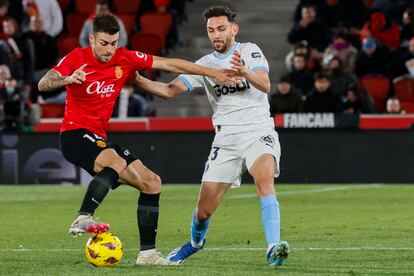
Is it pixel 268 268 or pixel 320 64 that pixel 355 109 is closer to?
pixel 320 64

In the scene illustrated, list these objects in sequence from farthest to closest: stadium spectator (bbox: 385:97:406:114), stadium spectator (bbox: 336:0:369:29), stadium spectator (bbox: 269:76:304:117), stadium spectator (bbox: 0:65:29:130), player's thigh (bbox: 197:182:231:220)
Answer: stadium spectator (bbox: 336:0:369:29)
stadium spectator (bbox: 269:76:304:117)
stadium spectator (bbox: 385:97:406:114)
stadium spectator (bbox: 0:65:29:130)
player's thigh (bbox: 197:182:231:220)

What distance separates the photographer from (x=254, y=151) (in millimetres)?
9867

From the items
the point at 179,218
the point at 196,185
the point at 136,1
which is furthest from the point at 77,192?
the point at 136,1

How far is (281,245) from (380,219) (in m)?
4.99

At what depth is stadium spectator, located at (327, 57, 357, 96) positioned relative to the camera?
22156 mm

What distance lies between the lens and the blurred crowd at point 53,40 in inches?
839

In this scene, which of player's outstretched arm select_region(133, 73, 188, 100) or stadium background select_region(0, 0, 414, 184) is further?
stadium background select_region(0, 0, 414, 184)

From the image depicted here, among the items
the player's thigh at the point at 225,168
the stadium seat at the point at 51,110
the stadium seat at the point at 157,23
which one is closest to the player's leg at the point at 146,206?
the player's thigh at the point at 225,168

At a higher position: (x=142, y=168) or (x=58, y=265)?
(x=142, y=168)

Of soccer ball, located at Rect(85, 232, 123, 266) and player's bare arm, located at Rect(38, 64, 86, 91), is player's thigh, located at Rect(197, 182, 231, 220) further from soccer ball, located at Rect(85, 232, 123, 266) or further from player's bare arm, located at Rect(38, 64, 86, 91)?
player's bare arm, located at Rect(38, 64, 86, 91)

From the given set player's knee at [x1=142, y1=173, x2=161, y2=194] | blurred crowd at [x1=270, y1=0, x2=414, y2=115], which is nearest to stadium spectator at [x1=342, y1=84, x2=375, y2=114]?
blurred crowd at [x1=270, y1=0, x2=414, y2=115]

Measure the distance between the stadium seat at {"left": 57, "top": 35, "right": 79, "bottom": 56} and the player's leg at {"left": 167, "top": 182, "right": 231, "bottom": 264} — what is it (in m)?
15.0

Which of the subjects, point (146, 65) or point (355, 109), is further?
point (355, 109)

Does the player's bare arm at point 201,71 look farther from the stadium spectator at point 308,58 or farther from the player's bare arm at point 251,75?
the stadium spectator at point 308,58
